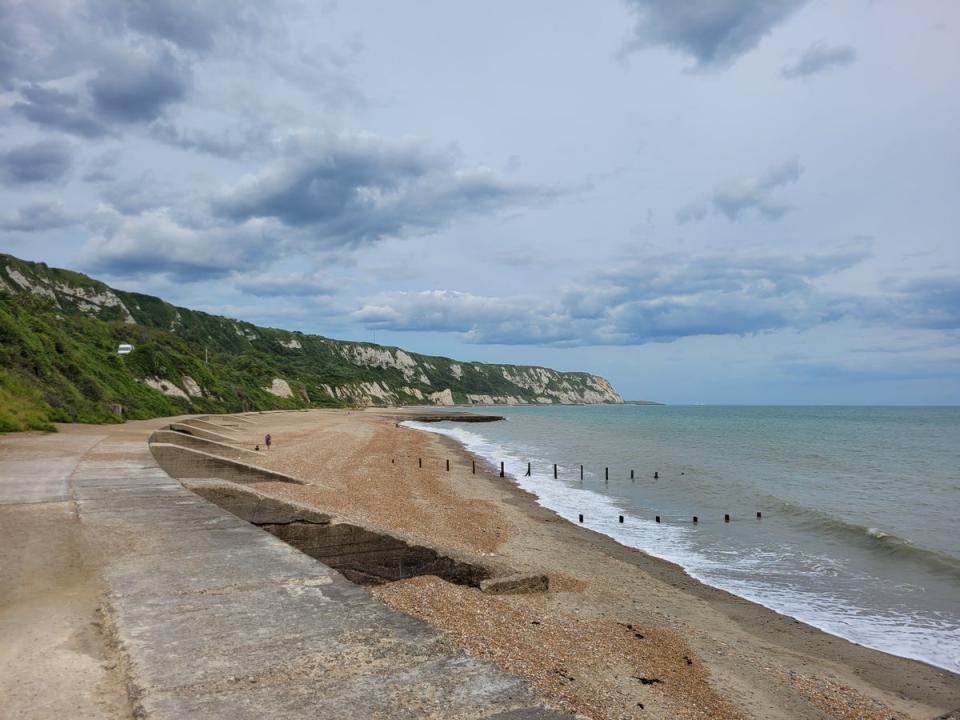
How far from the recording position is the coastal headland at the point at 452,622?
11.9 feet

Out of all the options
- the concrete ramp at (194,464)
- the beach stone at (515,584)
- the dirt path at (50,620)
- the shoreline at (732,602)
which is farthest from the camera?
the concrete ramp at (194,464)

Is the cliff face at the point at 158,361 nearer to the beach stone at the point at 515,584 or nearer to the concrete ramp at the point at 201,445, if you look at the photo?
the concrete ramp at the point at 201,445

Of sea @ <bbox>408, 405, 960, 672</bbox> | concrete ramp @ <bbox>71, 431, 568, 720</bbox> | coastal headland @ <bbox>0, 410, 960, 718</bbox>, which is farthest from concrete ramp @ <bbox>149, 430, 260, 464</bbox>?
concrete ramp @ <bbox>71, 431, 568, 720</bbox>

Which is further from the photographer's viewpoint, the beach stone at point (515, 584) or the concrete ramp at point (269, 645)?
the beach stone at point (515, 584)

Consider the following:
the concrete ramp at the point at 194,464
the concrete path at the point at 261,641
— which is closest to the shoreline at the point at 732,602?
the concrete path at the point at 261,641

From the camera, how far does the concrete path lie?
310 centimetres

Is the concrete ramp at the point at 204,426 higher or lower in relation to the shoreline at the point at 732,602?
higher

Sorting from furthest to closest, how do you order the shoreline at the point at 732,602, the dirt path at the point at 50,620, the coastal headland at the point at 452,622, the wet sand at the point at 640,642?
the shoreline at the point at 732,602, the wet sand at the point at 640,642, the coastal headland at the point at 452,622, the dirt path at the point at 50,620

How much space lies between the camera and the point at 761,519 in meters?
20.8

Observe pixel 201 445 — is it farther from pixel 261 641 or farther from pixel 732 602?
pixel 261 641

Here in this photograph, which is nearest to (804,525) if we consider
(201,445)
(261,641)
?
(261,641)

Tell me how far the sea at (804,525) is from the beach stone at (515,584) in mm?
5313

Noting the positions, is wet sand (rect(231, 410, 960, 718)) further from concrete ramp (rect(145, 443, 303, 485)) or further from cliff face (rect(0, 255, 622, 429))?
cliff face (rect(0, 255, 622, 429))

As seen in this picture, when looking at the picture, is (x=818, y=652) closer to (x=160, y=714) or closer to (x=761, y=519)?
(x=160, y=714)
